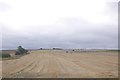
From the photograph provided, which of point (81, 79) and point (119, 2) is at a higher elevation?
point (119, 2)

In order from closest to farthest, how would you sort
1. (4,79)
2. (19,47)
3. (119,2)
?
1. (4,79)
2. (119,2)
3. (19,47)

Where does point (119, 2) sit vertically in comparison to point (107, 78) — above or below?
above

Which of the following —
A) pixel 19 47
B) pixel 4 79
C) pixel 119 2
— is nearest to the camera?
pixel 4 79

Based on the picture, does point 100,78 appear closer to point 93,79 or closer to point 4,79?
point 93,79

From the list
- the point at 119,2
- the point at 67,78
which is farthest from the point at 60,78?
the point at 119,2

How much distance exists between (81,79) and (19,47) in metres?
101

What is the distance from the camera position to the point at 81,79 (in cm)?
2047

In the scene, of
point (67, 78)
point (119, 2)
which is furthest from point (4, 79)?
point (119, 2)

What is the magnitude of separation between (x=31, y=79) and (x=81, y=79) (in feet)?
11.0

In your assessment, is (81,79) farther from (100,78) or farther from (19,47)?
(19,47)

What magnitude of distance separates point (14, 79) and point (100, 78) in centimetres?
572

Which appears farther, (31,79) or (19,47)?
(19,47)

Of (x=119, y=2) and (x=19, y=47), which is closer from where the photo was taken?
(x=119, y=2)

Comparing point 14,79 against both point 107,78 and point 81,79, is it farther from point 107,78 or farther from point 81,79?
point 107,78
